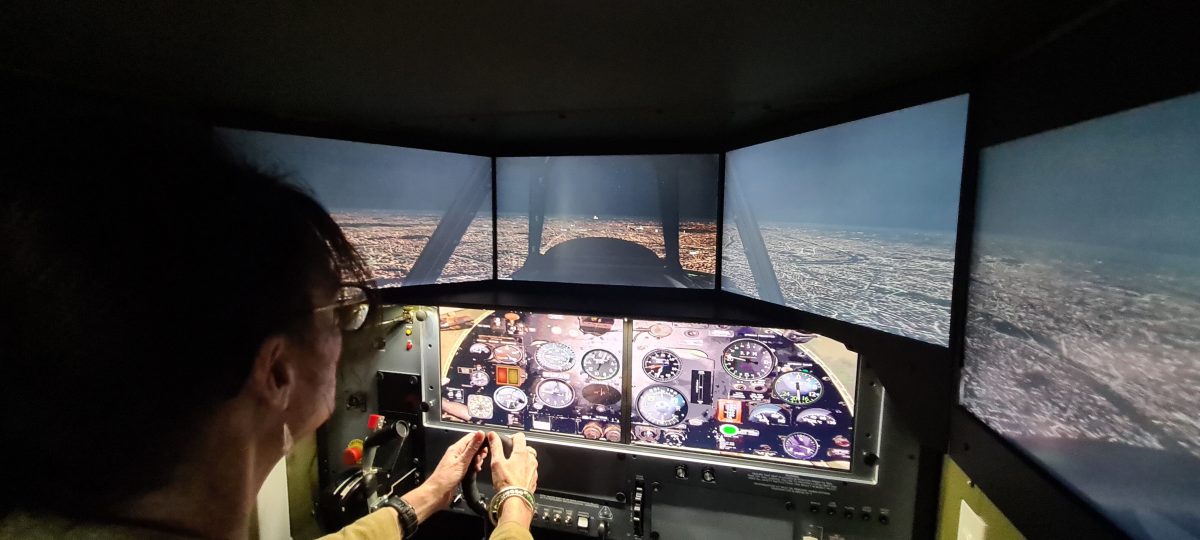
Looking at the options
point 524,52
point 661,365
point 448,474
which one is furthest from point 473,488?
point 524,52

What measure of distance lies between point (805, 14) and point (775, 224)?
90cm

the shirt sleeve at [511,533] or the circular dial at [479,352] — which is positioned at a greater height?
the circular dial at [479,352]

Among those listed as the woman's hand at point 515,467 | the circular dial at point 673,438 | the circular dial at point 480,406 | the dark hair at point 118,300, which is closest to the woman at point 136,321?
the dark hair at point 118,300

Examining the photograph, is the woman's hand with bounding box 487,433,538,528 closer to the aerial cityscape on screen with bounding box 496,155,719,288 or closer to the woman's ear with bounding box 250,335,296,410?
the aerial cityscape on screen with bounding box 496,155,719,288

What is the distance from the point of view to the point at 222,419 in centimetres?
48

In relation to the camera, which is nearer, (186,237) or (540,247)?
(186,237)

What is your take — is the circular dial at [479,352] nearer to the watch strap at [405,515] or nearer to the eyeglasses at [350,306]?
the watch strap at [405,515]

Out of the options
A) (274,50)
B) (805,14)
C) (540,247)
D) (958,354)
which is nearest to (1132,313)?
(958,354)

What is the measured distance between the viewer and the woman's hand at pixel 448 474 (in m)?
1.41

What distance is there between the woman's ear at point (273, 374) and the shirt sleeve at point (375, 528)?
0.75 meters

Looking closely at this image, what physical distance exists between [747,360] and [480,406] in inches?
43.8

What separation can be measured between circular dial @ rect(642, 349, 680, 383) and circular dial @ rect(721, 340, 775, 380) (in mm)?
182

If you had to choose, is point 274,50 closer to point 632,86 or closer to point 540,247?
point 632,86

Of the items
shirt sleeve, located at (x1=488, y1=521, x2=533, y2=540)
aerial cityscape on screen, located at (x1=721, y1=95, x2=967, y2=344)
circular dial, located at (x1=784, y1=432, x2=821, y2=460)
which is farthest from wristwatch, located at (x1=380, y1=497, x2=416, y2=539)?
aerial cityscape on screen, located at (x1=721, y1=95, x2=967, y2=344)
